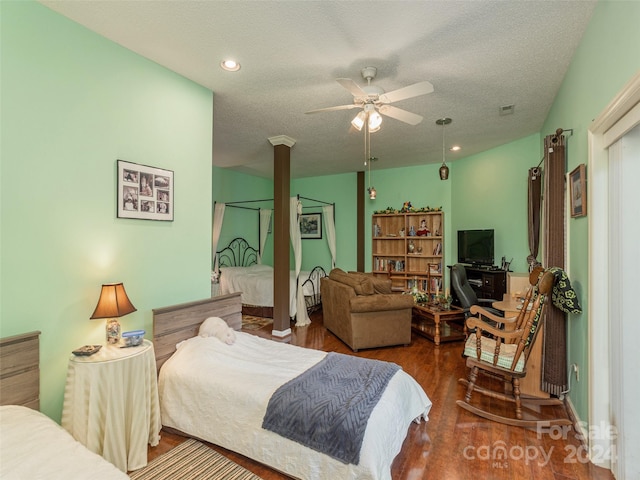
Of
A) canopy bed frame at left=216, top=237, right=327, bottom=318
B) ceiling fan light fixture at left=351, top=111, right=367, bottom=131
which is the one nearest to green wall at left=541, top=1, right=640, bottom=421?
ceiling fan light fixture at left=351, top=111, right=367, bottom=131

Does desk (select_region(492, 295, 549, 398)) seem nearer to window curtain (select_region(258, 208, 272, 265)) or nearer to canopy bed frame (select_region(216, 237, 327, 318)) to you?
canopy bed frame (select_region(216, 237, 327, 318))

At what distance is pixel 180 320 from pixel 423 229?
16.2ft

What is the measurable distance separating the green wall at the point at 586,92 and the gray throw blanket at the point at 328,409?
151 cm

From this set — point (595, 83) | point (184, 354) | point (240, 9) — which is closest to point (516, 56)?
point (595, 83)

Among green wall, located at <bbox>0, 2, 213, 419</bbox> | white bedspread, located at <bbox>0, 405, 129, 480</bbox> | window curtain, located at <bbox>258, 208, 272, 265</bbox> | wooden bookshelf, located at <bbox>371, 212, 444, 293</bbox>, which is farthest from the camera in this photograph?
window curtain, located at <bbox>258, 208, 272, 265</bbox>

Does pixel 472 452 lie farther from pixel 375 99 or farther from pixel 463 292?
pixel 375 99

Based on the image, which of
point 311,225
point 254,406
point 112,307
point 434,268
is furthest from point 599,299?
point 311,225

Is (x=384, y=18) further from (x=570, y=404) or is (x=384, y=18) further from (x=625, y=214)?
(x=570, y=404)

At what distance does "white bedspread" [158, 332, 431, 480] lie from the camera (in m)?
1.68

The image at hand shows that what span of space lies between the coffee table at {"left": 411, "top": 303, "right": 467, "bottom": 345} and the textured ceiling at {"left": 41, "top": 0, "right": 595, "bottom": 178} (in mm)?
2545

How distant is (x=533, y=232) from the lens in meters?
4.01

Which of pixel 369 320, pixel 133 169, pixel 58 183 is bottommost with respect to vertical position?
pixel 369 320

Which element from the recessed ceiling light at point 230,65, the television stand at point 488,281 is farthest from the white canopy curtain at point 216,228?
the television stand at point 488,281

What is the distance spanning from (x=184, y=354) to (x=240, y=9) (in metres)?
2.55
